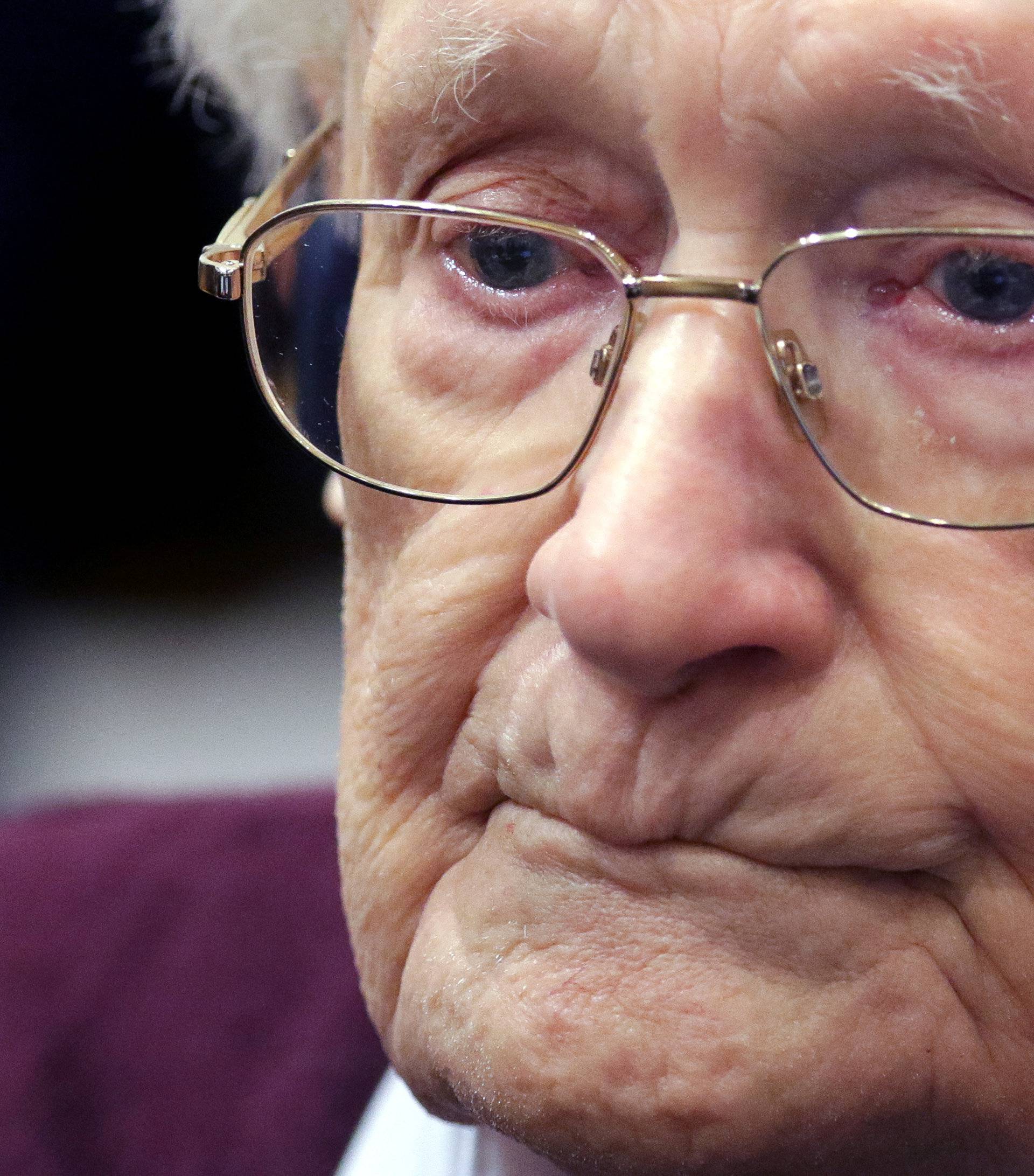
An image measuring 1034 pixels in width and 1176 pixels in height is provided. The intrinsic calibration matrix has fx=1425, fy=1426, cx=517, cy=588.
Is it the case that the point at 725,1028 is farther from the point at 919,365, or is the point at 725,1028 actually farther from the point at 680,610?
the point at 919,365

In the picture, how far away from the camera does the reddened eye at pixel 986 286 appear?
3.26 feet

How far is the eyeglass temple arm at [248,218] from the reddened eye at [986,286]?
61 centimetres

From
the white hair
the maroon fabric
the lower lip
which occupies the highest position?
the white hair

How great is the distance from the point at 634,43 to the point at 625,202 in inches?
4.7

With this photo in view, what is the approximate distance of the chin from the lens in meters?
1.00

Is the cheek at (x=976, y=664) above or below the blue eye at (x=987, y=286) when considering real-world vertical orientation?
below

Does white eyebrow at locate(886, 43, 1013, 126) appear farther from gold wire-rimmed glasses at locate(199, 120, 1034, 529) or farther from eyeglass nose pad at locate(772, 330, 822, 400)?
eyeglass nose pad at locate(772, 330, 822, 400)

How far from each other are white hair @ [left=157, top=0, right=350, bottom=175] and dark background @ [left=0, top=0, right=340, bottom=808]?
1.06 metres

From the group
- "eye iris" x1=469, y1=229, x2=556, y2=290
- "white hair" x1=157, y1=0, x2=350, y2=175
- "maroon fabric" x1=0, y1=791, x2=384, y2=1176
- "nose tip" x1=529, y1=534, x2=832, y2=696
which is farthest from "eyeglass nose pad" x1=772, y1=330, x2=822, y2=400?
"maroon fabric" x1=0, y1=791, x2=384, y2=1176

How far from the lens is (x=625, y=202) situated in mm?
1082

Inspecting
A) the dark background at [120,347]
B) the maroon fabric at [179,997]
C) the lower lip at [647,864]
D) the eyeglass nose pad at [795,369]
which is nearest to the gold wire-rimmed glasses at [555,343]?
the eyeglass nose pad at [795,369]

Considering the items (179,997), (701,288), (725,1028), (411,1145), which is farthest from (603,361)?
(179,997)

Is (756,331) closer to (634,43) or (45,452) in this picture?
(634,43)

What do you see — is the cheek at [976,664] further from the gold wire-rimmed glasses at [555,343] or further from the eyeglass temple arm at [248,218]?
the eyeglass temple arm at [248,218]
